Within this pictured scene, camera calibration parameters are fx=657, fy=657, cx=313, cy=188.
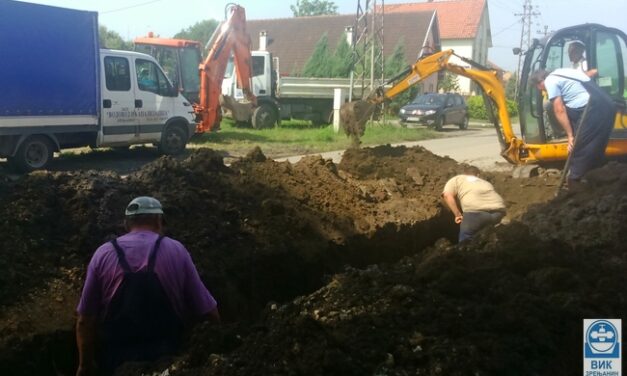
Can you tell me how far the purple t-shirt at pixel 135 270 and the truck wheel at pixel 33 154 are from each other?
1012 cm

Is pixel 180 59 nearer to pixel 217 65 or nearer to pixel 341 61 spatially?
pixel 217 65

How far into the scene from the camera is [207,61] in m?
18.2

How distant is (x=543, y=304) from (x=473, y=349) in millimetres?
837

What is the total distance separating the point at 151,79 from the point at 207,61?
Result: 350 cm

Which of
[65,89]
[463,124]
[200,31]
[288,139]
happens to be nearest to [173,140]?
[65,89]

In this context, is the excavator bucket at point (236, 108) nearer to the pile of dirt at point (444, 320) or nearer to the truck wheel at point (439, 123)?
the truck wheel at point (439, 123)

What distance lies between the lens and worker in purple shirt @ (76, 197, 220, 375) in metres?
3.47

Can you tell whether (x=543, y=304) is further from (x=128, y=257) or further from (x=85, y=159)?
(x=85, y=159)

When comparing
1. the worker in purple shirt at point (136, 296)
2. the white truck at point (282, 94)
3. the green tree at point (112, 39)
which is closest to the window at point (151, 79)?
the white truck at point (282, 94)

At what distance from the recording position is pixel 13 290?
4.78 m

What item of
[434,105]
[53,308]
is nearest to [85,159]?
[53,308]

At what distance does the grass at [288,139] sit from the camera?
1770 cm

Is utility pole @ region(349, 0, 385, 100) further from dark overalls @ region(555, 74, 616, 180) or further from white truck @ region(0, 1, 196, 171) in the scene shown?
dark overalls @ region(555, 74, 616, 180)

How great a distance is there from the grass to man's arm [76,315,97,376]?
12.7 m
